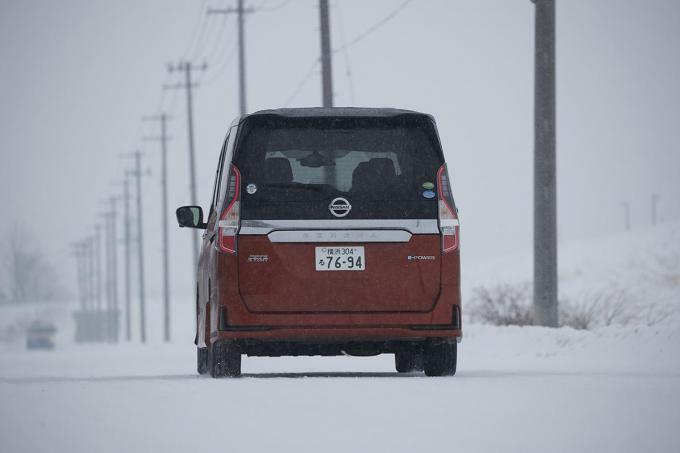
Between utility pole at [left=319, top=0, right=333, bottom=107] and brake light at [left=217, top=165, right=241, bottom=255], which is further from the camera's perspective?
utility pole at [left=319, top=0, right=333, bottom=107]

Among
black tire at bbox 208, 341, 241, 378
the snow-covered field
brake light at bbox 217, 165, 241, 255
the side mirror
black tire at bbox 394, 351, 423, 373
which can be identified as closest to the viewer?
the snow-covered field

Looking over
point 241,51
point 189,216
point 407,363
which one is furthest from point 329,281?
point 241,51

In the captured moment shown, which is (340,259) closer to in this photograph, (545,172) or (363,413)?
(363,413)

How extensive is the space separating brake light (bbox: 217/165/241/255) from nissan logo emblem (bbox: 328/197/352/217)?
777 mm

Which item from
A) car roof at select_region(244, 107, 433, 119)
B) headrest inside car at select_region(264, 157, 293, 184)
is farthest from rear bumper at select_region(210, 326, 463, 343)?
car roof at select_region(244, 107, 433, 119)

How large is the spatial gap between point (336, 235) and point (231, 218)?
0.88 m

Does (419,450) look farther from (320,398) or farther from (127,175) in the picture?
(127,175)

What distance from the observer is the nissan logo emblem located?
11.9 metres

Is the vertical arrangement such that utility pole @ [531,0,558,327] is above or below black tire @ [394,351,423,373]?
above

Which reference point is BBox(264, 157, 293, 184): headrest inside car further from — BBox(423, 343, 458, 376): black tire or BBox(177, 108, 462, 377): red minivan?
BBox(423, 343, 458, 376): black tire

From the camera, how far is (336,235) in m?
11.9

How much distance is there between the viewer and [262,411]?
9.23 m

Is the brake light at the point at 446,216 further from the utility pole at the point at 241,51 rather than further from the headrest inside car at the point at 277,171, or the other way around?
the utility pole at the point at 241,51

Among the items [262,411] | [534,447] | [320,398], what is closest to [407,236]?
[320,398]
